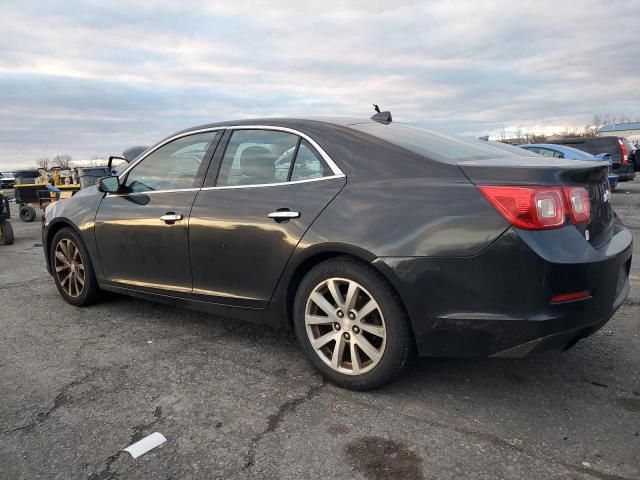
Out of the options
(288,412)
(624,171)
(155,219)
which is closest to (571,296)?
(288,412)

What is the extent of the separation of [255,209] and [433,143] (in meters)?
1.18

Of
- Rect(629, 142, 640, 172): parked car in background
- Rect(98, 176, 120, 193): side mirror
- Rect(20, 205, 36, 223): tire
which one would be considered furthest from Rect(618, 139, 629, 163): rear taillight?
Rect(20, 205, 36, 223): tire

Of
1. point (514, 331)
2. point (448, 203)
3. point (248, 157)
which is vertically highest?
point (248, 157)

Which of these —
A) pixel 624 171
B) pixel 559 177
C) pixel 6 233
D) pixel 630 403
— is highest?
pixel 559 177

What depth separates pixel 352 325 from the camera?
9.90 feet

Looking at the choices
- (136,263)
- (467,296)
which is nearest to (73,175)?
(136,263)

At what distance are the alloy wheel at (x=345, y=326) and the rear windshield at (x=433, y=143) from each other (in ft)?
2.87

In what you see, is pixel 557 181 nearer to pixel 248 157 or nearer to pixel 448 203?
pixel 448 203

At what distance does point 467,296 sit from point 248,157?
1789 mm

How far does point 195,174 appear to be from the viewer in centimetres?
388

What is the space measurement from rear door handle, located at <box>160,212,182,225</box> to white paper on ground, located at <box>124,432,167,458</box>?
158 centimetres

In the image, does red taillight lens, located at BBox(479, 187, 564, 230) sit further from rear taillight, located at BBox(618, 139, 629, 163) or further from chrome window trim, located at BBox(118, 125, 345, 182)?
rear taillight, located at BBox(618, 139, 629, 163)

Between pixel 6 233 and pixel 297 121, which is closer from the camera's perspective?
pixel 297 121

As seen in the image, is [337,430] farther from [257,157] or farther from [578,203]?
[257,157]
